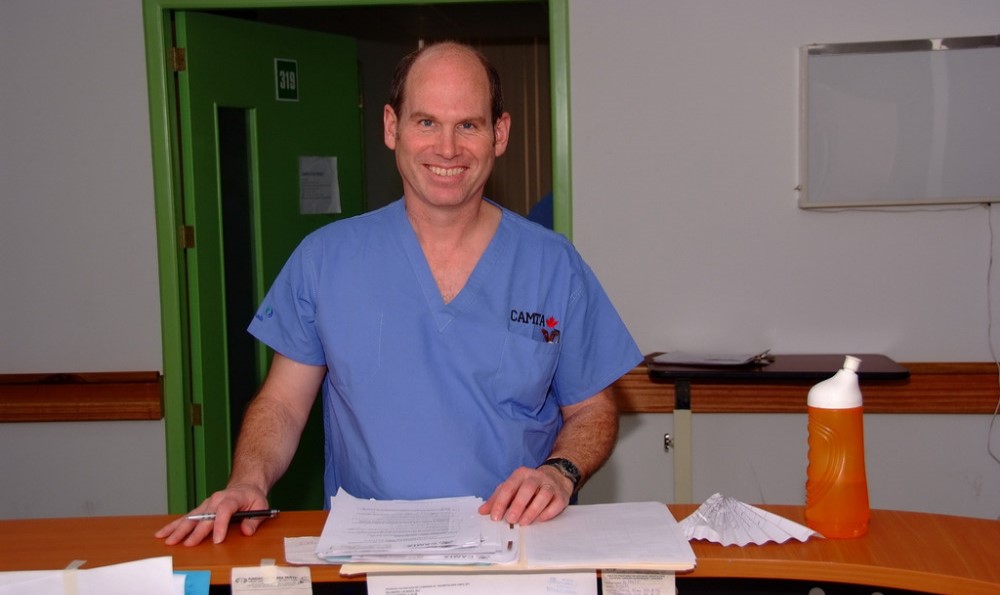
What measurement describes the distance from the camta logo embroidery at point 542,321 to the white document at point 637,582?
2.09 ft

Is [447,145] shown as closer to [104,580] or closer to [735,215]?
[104,580]

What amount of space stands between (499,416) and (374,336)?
0.27 m

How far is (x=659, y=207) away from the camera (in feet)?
10.8

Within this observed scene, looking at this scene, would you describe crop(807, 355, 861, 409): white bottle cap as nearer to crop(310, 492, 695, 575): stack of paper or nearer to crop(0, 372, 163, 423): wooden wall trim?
crop(310, 492, 695, 575): stack of paper

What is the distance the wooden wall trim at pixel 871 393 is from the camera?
3.17 meters

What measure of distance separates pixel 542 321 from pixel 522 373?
0.12m

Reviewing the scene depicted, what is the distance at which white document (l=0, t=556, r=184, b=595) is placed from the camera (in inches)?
54.2

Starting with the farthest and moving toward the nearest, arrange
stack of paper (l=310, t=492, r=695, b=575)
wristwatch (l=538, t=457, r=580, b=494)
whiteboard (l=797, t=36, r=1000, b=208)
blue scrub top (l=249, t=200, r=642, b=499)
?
whiteboard (l=797, t=36, r=1000, b=208) → blue scrub top (l=249, t=200, r=642, b=499) → wristwatch (l=538, t=457, r=580, b=494) → stack of paper (l=310, t=492, r=695, b=575)

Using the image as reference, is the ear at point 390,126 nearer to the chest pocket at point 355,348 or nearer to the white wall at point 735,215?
the chest pocket at point 355,348

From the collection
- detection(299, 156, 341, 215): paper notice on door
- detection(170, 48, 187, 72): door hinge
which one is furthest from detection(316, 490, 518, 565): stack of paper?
detection(299, 156, 341, 215): paper notice on door

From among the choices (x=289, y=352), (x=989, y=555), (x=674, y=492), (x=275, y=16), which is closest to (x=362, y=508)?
(x=289, y=352)

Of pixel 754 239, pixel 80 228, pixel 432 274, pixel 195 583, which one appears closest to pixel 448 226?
pixel 432 274

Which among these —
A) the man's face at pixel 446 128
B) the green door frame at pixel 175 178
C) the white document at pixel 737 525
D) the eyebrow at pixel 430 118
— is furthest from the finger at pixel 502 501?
the green door frame at pixel 175 178

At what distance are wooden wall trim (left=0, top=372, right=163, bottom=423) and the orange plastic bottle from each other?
2.49 meters
